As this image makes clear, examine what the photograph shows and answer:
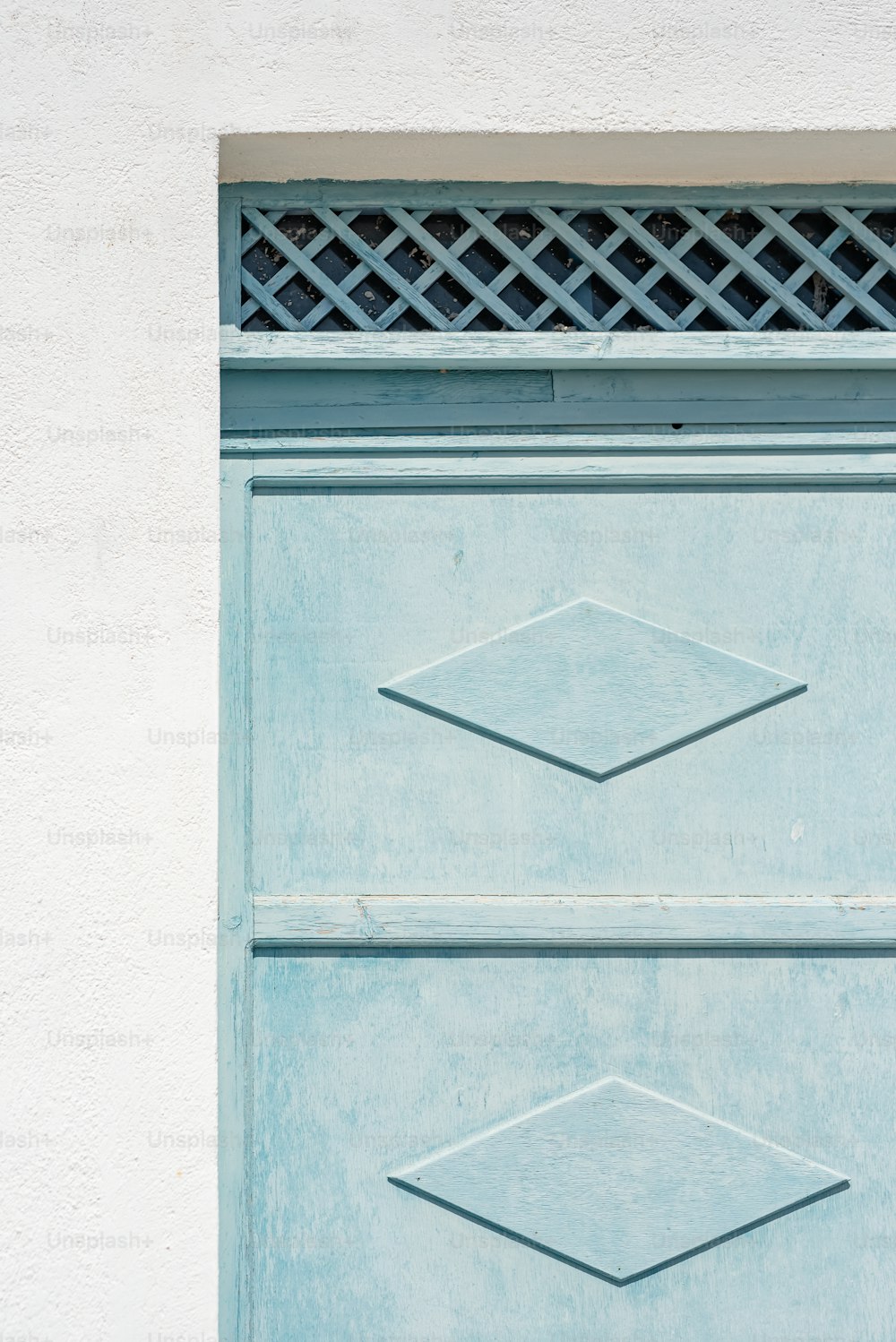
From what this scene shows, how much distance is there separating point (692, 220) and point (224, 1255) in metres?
2.18

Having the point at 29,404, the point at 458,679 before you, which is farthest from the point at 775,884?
the point at 29,404

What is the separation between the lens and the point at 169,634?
2131 mm

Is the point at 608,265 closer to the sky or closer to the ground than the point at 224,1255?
closer to the sky

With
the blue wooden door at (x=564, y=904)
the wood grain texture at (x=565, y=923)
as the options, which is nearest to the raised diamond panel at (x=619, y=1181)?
the blue wooden door at (x=564, y=904)

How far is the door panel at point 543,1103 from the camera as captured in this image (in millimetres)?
2195

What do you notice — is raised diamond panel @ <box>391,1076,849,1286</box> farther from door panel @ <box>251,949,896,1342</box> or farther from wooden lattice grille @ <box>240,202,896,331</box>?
wooden lattice grille @ <box>240,202,896,331</box>

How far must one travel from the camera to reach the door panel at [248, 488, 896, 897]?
2.28m

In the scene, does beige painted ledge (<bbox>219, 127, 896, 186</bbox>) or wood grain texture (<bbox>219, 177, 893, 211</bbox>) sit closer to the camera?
beige painted ledge (<bbox>219, 127, 896, 186</bbox>)

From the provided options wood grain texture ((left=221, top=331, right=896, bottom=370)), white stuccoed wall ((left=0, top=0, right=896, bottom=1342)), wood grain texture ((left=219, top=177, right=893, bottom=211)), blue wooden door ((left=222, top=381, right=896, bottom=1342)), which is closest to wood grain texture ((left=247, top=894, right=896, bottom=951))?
blue wooden door ((left=222, top=381, right=896, bottom=1342))

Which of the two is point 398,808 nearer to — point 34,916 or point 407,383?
point 34,916

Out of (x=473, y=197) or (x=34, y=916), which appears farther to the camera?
(x=473, y=197)

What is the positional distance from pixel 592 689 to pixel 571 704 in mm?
52

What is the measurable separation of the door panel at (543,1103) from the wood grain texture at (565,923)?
0.04 meters

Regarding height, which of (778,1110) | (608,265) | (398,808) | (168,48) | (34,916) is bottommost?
(778,1110)
